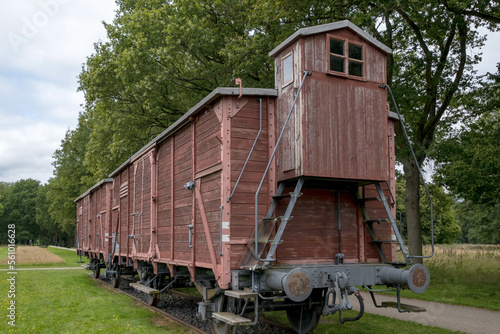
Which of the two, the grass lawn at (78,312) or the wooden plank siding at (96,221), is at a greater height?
the wooden plank siding at (96,221)

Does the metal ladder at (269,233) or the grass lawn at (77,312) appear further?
the grass lawn at (77,312)

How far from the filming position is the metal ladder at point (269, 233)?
6527 mm

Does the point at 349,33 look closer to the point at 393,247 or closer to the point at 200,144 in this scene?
the point at 200,144

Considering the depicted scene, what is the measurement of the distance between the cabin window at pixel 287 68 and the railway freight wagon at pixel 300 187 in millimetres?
31

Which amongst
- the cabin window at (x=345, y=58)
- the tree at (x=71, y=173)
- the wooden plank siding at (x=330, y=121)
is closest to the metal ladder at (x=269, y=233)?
the wooden plank siding at (x=330, y=121)

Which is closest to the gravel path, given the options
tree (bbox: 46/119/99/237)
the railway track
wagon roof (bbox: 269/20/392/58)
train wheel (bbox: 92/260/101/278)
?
the railway track

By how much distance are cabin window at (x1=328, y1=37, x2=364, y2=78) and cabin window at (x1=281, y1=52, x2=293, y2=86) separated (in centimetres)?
60

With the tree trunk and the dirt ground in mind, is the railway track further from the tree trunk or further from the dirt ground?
the dirt ground

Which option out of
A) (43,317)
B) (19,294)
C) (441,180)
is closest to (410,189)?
(441,180)

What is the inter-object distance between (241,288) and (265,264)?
2.20ft

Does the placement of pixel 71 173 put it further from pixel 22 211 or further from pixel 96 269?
pixel 22 211

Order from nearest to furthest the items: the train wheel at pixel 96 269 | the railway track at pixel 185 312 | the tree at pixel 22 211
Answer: the railway track at pixel 185 312
the train wheel at pixel 96 269
the tree at pixel 22 211

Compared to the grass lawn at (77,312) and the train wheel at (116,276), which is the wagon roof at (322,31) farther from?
the train wheel at (116,276)

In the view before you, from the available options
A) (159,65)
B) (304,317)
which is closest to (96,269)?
(159,65)
